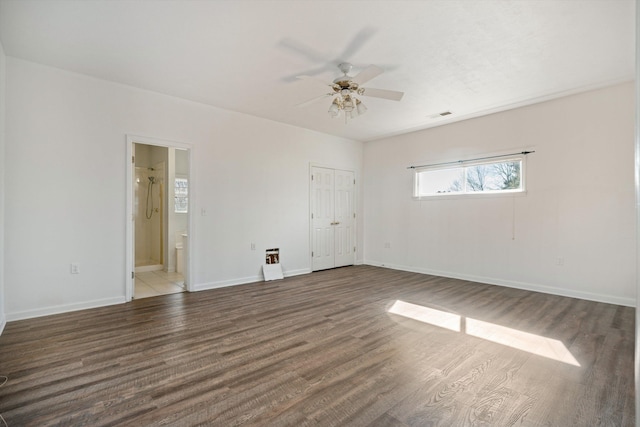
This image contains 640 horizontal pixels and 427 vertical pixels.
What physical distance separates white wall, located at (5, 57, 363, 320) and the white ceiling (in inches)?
13.4

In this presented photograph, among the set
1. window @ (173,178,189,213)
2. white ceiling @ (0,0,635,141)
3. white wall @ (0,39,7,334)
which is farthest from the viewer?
window @ (173,178,189,213)

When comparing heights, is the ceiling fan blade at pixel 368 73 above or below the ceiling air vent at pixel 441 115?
below

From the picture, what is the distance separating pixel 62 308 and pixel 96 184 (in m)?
1.55

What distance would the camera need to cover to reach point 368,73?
3043mm

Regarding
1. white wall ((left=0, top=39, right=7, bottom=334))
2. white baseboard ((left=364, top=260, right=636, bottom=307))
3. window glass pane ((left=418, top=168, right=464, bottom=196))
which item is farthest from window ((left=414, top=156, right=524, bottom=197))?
white wall ((left=0, top=39, right=7, bottom=334))

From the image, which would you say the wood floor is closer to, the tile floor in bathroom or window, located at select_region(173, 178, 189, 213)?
the tile floor in bathroom

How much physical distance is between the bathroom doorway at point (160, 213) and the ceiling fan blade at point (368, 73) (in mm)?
3786

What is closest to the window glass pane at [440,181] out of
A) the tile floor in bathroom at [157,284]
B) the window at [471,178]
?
the window at [471,178]

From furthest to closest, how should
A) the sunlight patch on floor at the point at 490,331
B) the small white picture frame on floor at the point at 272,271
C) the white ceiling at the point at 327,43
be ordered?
the small white picture frame on floor at the point at 272,271
the sunlight patch on floor at the point at 490,331
the white ceiling at the point at 327,43

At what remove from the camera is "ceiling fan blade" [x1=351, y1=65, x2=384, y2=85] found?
2931mm

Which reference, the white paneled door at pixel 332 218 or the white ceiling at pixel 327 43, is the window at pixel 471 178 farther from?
the white paneled door at pixel 332 218

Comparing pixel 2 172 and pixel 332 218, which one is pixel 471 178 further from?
pixel 2 172

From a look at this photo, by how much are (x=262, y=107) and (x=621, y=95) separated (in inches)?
198

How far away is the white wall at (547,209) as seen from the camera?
4.06 m
